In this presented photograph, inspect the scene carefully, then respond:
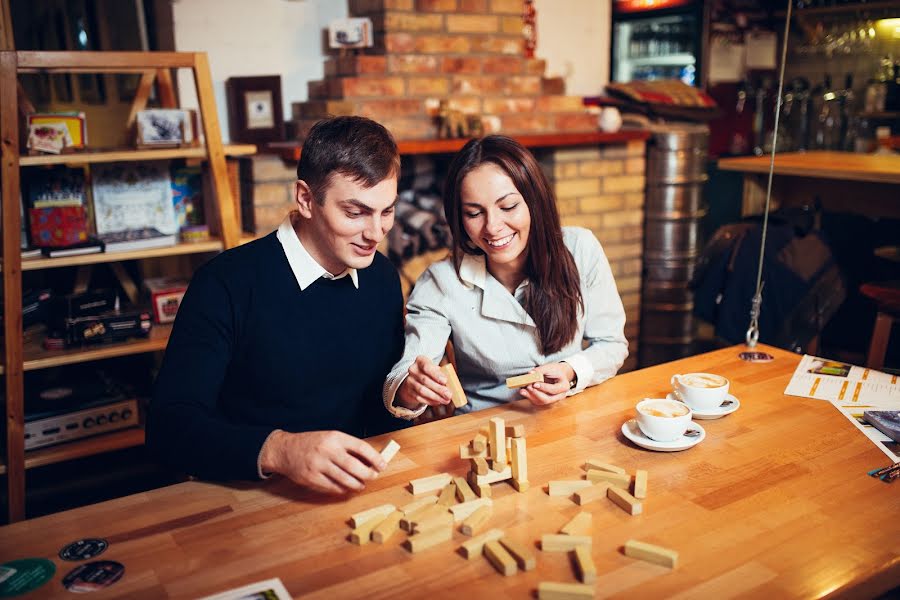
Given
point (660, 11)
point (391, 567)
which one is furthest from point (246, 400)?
point (660, 11)

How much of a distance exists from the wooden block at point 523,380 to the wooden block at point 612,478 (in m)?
0.28

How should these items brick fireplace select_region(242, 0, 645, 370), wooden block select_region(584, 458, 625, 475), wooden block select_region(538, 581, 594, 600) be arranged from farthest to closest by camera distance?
brick fireplace select_region(242, 0, 645, 370)
wooden block select_region(584, 458, 625, 475)
wooden block select_region(538, 581, 594, 600)

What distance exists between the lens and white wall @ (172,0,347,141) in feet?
10.3

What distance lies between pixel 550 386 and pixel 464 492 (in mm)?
434

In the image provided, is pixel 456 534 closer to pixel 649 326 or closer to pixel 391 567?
pixel 391 567

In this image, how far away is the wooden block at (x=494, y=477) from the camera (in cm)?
132

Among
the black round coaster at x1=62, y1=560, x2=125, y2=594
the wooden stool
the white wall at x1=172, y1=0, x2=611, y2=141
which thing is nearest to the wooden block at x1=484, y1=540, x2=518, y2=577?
the black round coaster at x1=62, y1=560, x2=125, y2=594

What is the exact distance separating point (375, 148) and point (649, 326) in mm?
2880

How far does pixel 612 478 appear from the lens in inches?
52.1

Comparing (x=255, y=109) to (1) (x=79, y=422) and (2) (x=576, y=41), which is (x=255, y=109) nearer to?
(1) (x=79, y=422)

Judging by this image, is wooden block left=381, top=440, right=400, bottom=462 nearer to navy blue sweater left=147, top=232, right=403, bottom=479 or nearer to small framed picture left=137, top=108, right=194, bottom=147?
navy blue sweater left=147, top=232, right=403, bottom=479

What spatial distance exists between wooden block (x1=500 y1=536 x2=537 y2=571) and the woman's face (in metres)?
0.84

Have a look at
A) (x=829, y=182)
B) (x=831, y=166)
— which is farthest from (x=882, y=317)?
(x=829, y=182)

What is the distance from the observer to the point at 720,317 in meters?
3.07
